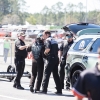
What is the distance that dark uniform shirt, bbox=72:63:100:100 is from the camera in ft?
15.8

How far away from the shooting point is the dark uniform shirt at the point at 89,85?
15.8 feet

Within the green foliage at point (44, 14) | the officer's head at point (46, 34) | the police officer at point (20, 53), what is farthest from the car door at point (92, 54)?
the green foliage at point (44, 14)

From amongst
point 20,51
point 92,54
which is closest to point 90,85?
point 92,54

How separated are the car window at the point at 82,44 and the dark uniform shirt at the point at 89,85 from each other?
6.46 m

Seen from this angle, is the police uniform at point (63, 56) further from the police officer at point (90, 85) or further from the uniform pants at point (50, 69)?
the police officer at point (90, 85)

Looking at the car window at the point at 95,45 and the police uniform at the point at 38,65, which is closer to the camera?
the car window at the point at 95,45

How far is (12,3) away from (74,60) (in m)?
161

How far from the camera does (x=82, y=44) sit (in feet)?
38.1

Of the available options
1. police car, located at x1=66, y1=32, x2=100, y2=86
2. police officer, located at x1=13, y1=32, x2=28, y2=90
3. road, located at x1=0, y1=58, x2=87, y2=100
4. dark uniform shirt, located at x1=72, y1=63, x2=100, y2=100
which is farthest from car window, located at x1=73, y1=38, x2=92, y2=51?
dark uniform shirt, located at x1=72, y1=63, x2=100, y2=100

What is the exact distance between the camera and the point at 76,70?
11375mm

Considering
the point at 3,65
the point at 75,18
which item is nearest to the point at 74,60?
the point at 3,65

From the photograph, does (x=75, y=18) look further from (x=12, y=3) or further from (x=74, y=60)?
(x=74, y=60)

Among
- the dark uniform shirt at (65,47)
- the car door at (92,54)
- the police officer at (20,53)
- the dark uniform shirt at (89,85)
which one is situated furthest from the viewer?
the dark uniform shirt at (65,47)

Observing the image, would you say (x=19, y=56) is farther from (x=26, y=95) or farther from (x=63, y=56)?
(x=26, y=95)
